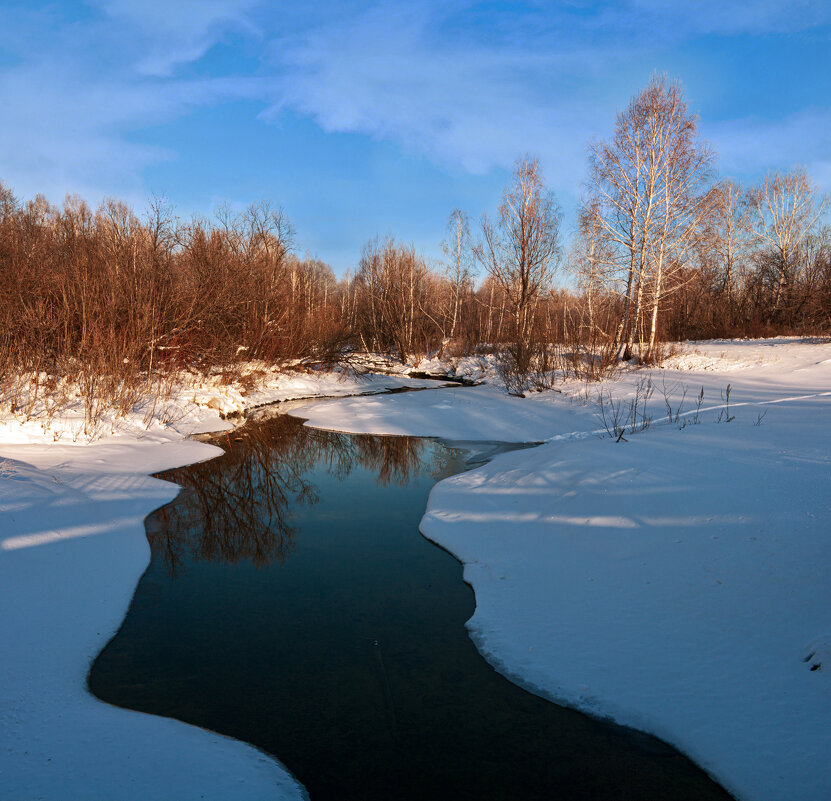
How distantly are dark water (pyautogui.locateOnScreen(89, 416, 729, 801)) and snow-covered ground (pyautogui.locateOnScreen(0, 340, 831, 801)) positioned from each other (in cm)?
18

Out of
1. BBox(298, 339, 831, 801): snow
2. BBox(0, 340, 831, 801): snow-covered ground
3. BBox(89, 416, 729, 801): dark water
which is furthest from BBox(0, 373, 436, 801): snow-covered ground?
BBox(298, 339, 831, 801): snow

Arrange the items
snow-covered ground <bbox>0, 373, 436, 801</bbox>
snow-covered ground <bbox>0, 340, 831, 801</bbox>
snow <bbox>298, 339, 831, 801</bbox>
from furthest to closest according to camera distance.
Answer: snow <bbox>298, 339, 831, 801</bbox> → snow-covered ground <bbox>0, 340, 831, 801</bbox> → snow-covered ground <bbox>0, 373, 436, 801</bbox>

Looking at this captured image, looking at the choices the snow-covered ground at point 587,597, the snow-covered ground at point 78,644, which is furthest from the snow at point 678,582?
the snow-covered ground at point 78,644

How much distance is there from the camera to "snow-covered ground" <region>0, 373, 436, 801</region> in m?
2.60

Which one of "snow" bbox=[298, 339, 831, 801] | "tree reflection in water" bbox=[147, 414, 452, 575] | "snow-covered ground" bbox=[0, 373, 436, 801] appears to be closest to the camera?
"snow-covered ground" bbox=[0, 373, 436, 801]

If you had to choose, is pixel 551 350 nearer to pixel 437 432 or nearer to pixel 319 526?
pixel 437 432

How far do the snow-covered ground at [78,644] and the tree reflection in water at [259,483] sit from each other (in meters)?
0.40

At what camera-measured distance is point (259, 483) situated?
8781mm

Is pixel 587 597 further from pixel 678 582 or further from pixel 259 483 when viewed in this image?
pixel 259 483

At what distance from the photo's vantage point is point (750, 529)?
425 cm

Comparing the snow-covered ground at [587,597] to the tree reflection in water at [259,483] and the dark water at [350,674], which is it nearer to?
the dark water at [350,674]

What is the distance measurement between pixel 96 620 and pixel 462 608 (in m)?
2.84

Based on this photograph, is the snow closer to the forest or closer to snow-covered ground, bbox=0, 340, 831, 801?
snow-covered ground, bbox=0, 340, 831, 801

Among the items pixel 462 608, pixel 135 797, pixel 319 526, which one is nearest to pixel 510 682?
pixel 462 608
